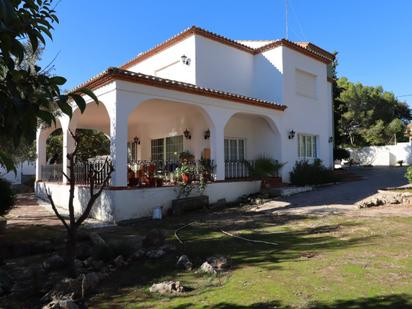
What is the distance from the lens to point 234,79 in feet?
60.4

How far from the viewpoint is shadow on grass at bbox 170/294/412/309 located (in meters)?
4.11

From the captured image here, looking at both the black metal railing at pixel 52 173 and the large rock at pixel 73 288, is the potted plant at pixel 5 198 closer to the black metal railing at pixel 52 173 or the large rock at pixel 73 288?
the black metal railing at pixel 52 173

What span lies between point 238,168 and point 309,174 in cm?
338

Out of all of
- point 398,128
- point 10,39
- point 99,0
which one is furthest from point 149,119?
point 398,128

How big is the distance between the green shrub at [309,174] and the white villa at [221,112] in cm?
41

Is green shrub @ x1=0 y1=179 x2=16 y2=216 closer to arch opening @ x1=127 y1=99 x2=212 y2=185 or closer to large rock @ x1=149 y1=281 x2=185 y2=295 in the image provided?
arch opening @ x1=127 y1=99 x2=212 y2=185

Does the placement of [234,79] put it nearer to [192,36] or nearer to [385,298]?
[192,36]

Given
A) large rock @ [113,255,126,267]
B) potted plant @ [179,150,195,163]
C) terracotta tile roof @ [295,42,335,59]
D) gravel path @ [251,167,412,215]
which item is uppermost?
terracotta tile roof @ [295,42,335,59]

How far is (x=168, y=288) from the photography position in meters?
5.00

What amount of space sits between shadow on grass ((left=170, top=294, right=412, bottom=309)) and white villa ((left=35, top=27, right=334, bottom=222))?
8061 mm

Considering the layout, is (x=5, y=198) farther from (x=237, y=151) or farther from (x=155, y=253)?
(x=237, y=151)

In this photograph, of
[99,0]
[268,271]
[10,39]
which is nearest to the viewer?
[10,39]

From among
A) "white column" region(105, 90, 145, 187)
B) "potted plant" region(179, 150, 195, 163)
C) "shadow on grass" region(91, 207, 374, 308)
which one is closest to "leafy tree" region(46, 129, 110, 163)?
"potted plant" region(179, 150, 195, 163)

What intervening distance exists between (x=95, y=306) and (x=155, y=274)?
135cm
